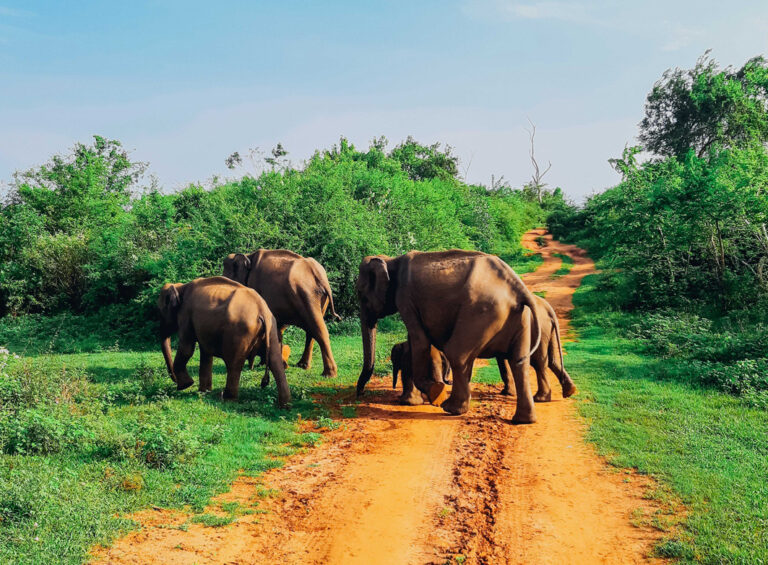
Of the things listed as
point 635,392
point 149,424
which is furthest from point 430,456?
point 635,392

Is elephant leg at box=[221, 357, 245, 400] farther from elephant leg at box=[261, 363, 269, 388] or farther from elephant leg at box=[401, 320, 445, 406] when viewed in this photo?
elephant leg at box=[401, 320, 445, 406]

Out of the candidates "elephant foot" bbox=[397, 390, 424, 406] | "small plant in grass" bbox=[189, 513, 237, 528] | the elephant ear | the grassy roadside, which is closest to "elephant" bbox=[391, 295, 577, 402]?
"elephant foot" bbox=[397, 390, 424, 406]

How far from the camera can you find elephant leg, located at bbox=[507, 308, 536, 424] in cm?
863

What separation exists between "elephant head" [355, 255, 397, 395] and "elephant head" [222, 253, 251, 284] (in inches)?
115

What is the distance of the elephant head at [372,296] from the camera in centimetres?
986

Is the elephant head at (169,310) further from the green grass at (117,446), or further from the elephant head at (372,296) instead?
the elephant head at (372,296)

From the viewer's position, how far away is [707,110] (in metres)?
33.3

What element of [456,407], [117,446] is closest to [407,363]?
[456,407]

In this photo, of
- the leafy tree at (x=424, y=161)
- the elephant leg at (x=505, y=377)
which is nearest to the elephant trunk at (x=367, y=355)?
the elephant leg at (x=505, y=377)

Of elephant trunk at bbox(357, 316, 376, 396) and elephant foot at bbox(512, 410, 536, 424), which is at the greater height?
elephant trunk at bbox(357, 316, 376, 396)

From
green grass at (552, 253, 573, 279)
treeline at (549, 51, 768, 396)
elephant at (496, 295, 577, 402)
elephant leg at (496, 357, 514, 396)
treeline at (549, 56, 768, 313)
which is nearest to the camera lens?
elephant at (496, 295, 577, 402)

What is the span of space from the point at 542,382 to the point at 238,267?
6.28 metres

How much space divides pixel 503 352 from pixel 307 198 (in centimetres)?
1062

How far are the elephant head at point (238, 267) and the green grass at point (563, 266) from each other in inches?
701
